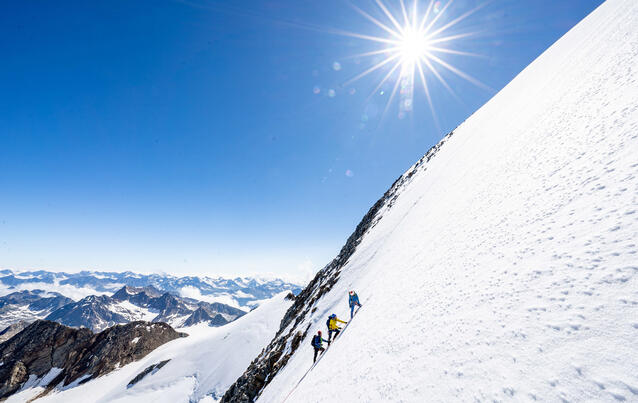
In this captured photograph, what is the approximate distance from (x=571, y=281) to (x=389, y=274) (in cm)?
885

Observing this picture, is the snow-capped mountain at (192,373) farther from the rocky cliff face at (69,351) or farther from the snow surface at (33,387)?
the rocky cliff face at (69,351)

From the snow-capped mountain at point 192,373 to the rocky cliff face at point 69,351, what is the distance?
591 centimetres

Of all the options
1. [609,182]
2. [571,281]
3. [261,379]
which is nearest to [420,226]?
[609,182]

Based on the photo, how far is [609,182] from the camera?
578cm

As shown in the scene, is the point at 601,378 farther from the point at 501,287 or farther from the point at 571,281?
the point at 501,287

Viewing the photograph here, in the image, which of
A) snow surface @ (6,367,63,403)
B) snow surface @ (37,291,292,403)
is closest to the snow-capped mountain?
snow surface @ (37,291,292,403)

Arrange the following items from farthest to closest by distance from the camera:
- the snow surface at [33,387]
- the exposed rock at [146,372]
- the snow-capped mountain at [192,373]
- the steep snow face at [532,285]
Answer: the snow surface at [33,387] < the exposed rock at [146,372] < the snow-capped mountain at [192,373] < the steep snow face at [532,285]

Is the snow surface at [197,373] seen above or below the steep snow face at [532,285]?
below

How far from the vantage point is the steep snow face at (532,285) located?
364 centimetres

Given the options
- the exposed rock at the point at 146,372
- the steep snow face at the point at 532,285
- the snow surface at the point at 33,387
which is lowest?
the snow surface at the point at 33,387

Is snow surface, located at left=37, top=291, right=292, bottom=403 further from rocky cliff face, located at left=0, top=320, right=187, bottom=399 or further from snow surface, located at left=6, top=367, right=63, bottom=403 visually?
snow surface, located at left=6, top=367, right=63, bottom=403

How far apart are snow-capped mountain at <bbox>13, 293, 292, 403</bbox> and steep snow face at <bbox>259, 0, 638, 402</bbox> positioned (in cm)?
3999

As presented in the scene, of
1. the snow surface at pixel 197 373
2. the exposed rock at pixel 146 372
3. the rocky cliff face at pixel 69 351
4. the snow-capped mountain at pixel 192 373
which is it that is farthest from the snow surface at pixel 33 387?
the exposed rock at pixel 146 372

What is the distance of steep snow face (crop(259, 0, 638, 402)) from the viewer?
3639 millimetres
